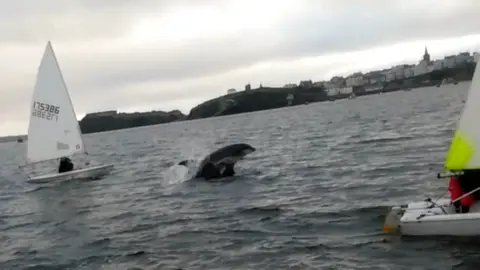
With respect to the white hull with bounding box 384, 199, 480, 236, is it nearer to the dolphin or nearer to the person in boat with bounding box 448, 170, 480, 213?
the person in boat with bounding box 448, 170, 480, 213

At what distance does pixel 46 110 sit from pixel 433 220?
1161 inches

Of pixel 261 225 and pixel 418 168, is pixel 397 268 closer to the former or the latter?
pixel 261 225

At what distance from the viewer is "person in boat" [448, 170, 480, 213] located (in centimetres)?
1452

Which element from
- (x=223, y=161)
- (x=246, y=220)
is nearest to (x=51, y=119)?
(x=223, y=161)

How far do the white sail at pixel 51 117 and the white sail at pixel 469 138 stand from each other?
2843 centimetres

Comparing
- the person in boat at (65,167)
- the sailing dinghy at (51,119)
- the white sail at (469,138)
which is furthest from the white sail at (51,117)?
the white sail at (469,138)

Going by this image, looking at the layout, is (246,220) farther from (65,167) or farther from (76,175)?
(65,167)

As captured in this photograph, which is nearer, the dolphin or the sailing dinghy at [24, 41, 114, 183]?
the dolphin

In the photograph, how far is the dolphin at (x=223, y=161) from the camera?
3172cm

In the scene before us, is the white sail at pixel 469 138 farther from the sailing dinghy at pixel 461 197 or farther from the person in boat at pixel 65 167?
the person in boat at pixel 65 167

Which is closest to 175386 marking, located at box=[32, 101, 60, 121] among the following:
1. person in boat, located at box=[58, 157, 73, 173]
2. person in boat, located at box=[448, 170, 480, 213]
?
person in boat, located at box=[58, 157, 73, 173]

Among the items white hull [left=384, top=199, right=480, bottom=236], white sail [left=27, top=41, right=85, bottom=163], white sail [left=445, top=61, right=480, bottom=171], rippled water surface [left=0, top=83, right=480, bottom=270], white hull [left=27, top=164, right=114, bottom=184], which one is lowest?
rippled water surface [left=0, top=83, right=480, bottom=270]

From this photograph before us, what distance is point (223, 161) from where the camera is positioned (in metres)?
32.8

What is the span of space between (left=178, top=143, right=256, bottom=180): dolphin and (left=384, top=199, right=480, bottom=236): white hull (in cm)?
1639
